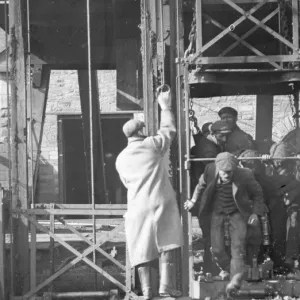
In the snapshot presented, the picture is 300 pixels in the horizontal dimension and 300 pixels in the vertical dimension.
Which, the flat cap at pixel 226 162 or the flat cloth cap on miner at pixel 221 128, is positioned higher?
the flat cloth cap on miner at pixel 221 128

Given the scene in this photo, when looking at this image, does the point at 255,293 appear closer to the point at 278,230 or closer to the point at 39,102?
the point at 278,230

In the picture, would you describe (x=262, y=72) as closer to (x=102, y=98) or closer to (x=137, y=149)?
(x=137, y=149)

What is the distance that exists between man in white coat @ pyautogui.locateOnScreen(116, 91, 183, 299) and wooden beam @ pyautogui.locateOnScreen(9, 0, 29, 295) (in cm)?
214

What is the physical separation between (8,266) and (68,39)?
18.4 feet

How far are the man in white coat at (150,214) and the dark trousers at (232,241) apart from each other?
0.56 meters

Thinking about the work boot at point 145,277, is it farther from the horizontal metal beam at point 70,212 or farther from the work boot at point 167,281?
the horizontal metal beam at point 70,212

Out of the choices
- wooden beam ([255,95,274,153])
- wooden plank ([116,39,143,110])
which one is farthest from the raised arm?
wooden plank ([116,39,143,110])

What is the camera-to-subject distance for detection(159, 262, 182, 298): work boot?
12906 mm

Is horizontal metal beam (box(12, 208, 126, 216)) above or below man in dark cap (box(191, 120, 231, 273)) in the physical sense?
below

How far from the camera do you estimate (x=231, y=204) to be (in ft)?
43.9

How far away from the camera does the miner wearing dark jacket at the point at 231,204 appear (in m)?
13.2

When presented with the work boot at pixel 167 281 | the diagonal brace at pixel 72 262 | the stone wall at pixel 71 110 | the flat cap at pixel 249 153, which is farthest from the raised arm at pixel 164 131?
the stone wall at pixel 71 110

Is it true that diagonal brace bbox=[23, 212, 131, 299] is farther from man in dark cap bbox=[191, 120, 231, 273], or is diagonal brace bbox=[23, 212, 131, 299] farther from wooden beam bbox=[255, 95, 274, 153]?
wooden beam bbox=[255, 95, 274, 153]

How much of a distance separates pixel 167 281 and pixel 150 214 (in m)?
0.83
